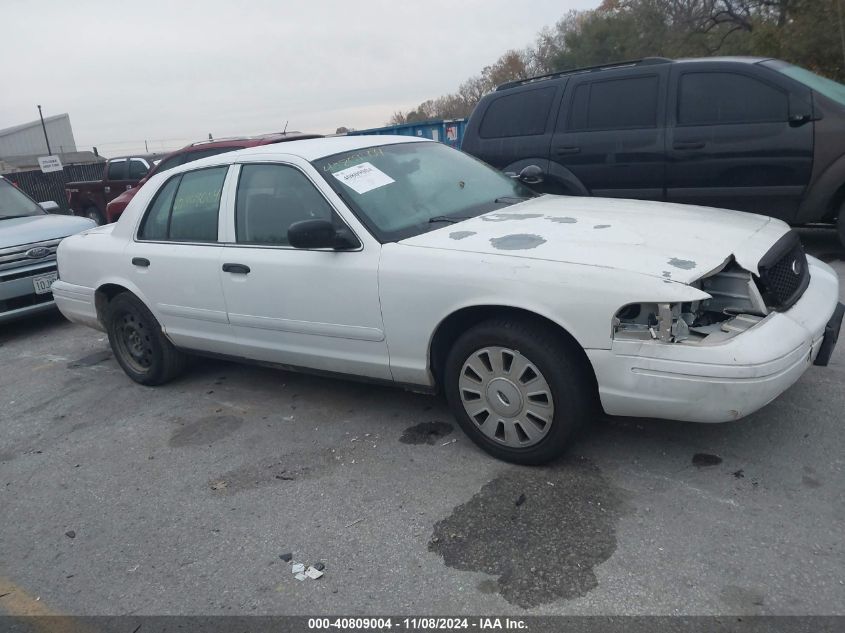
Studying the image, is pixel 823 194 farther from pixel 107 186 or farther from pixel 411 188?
pixel 107 186

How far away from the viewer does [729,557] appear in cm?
267

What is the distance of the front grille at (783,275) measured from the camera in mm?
3240

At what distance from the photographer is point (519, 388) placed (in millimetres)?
3320

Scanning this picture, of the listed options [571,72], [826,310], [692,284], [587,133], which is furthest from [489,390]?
[571,72]

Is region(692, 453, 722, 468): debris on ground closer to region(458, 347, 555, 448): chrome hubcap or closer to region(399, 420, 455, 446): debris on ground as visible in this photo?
region(458, 347, 555, 448): chrome hubcap

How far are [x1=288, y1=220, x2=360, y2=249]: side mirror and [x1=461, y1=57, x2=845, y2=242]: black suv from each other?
2.70m

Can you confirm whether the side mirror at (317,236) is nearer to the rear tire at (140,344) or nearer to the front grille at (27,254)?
the rear tire at (140,344)

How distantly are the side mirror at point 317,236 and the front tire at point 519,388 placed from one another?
840mm

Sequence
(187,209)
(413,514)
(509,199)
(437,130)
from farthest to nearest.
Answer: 1. (437,130)
2. (187,209)
3. (509,199)
4. (413,514)

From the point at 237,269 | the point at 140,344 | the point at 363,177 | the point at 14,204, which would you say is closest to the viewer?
the point at 363,177

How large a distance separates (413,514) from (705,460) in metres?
1.40

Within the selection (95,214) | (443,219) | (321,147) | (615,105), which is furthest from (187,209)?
(95,214)

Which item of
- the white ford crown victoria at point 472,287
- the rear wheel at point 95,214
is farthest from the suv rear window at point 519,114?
the rear wheel at point 95,214

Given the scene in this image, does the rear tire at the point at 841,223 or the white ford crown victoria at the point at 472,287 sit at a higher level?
the white ford crown victoria at the point at 472,287
